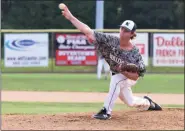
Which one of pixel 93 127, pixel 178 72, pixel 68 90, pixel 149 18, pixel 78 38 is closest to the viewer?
pixel 93 127

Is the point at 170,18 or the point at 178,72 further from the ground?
the point at 170,18

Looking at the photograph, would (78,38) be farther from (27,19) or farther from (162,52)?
(27,19)

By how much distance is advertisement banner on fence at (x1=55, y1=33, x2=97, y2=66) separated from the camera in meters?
24.6

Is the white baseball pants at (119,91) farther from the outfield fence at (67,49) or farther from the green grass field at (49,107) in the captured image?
the outfield fence at (67,49)

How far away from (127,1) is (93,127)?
136 feet

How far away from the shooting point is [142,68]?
307 inches

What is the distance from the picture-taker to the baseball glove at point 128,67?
758cm

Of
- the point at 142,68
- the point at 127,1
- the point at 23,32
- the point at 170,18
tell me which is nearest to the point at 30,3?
the point at 127,1

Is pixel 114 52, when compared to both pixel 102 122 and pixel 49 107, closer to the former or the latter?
pixel 102 122

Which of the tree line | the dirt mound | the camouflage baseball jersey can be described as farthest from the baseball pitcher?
the tree line

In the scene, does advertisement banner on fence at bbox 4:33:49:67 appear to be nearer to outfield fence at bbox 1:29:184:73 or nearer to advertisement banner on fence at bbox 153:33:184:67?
outfield fence at bbox 1:29:184:73

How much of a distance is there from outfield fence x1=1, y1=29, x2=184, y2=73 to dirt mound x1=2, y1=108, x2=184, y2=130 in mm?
15937

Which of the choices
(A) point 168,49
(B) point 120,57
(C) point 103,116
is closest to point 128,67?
(B) point 120,57

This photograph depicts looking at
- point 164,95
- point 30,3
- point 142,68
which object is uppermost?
point 30,3
